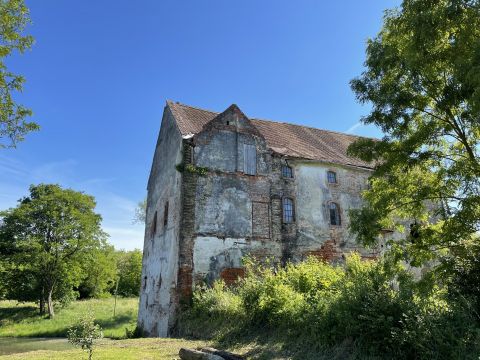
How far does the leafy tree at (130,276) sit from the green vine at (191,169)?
38.4 metres

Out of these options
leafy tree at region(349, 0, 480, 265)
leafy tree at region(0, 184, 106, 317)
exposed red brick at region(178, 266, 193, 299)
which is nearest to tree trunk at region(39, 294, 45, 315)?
leafy tree at region(0, 184, 106, 317)

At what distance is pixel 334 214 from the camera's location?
930 inches

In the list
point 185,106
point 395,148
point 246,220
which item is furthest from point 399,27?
point 185,106

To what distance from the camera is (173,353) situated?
436 inches

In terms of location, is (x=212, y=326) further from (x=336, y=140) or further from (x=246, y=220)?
(x=336, y=140)

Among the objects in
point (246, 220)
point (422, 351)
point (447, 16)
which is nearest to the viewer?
point (422, 351)

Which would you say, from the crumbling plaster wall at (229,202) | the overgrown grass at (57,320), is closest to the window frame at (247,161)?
the crumbling plaster wall at (229,202)

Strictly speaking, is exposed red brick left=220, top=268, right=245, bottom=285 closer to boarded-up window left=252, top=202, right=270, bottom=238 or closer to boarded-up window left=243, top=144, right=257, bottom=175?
boarded-up window left=252, top=202, right=270, bottom=238

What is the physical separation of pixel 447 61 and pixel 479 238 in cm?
420

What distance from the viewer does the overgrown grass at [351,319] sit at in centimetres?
691

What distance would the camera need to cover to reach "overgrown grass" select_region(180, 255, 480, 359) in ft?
22.7

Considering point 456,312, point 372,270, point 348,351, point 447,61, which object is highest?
point 447,61

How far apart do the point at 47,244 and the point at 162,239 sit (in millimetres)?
17592

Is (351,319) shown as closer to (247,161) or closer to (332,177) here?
(247,161)
